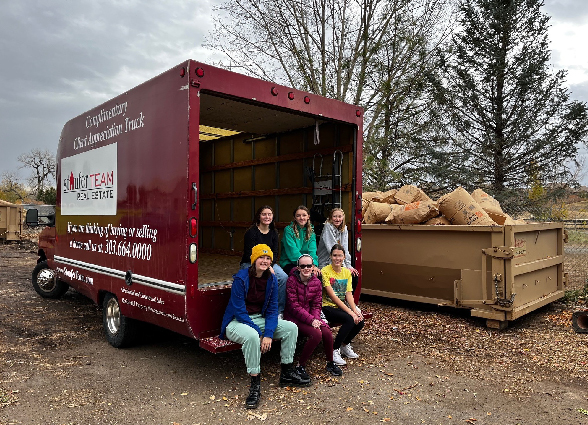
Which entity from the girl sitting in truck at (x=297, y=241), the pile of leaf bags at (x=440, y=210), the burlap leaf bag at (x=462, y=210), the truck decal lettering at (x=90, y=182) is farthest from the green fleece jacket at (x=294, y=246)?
the burlap leaf bag at (x=462, y=210)

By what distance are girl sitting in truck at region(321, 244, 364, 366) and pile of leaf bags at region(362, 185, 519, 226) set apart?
2290 mm

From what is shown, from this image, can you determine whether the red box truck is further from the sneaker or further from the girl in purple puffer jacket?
the sneaker

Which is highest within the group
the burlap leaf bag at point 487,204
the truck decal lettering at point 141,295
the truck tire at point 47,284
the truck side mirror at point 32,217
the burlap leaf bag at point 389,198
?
the burlap leaf bag at point 389,198

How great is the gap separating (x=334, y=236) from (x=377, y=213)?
2.43 meters

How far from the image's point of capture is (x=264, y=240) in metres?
4.81

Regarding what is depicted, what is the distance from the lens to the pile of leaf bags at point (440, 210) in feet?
21.0

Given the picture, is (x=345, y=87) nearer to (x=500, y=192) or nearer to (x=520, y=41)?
(x=500, y=192)

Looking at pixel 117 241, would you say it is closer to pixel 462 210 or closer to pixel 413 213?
pixel 413 213

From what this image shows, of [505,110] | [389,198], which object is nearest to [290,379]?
[389,198]

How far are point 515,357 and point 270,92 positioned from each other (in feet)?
12.4

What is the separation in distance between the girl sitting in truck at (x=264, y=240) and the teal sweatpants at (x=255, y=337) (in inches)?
13.8

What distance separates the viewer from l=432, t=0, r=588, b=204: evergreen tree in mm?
15961

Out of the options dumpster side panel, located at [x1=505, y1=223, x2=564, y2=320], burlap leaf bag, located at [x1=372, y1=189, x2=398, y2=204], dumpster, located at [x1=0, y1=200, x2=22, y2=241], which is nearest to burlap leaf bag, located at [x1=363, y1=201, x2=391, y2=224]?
burlap leaf bag, located at [x1=372, y1=189, x2=398, y2=204]

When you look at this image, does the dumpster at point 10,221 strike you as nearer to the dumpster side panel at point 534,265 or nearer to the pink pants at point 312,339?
the pink pants at point 312,339
